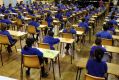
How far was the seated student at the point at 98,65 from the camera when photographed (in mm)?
3877

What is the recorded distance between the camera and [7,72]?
19.6 ft

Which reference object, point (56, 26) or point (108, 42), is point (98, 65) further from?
point (56, 26)

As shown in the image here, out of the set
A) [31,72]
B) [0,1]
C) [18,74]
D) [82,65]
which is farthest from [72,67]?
[0,1]

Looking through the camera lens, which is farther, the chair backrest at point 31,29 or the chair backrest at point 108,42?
the chair backrest at point 31,29

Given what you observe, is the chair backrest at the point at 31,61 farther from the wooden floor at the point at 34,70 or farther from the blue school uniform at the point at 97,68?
the blue school uniform at the point at 97,68

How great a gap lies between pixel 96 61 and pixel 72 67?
8.75 feet

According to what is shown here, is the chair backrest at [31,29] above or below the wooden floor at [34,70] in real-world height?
above

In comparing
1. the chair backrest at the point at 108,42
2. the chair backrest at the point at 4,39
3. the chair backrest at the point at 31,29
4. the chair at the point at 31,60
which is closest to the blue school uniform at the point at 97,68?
the chair at the point at 31,60

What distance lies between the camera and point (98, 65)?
3.91m

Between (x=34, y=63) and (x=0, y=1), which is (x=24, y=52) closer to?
(x=34, y=63)

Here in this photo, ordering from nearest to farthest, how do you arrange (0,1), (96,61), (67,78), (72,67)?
(96,61) < (67,78) < (72,67) < (0,1)

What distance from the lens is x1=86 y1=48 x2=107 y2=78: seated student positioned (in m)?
3.88

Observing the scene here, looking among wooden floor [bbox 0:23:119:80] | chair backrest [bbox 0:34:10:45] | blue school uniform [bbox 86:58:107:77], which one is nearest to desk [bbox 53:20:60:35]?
wooden floor [bbox 0:23:119:80]

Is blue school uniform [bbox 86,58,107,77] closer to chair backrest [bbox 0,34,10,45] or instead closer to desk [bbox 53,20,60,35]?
chair backrest [bbox 0,34,10,45]
